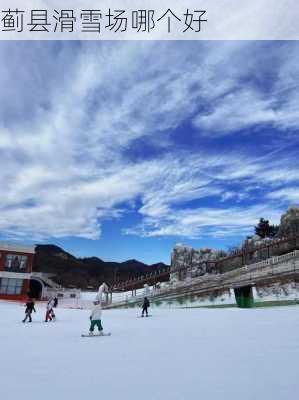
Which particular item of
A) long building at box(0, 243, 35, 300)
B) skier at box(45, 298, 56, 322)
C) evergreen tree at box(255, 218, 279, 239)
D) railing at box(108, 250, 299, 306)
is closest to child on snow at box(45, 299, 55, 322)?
skier at box(45, 298, 56, 322)

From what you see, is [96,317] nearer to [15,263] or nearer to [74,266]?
[15,263]

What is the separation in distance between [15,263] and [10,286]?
2954 mm

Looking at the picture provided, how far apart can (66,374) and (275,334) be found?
7.41 meters

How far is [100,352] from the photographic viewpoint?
30.5 feet

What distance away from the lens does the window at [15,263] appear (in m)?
46.8

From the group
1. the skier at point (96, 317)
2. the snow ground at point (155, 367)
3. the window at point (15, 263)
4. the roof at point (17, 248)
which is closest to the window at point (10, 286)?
the window at point (15, 263)

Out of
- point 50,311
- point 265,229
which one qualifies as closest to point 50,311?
point 50,311

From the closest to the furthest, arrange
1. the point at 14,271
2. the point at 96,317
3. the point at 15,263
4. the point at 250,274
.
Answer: the point at 96,317, the point at 250,274, the point at 14,271, the point at 15,263

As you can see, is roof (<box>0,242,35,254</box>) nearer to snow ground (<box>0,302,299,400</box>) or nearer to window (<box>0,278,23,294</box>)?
window (<box>0,278,23,294</box>)

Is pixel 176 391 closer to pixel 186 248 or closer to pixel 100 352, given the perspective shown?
pixel 100 352

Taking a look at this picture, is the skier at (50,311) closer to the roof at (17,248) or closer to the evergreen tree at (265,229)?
the roof at (17,248)

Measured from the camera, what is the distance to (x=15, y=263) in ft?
155

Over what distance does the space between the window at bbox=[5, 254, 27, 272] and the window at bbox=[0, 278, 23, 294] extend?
139cm

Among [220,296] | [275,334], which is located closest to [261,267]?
[220,296]
